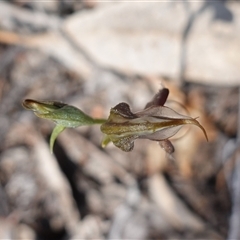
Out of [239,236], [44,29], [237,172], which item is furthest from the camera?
[44,29]

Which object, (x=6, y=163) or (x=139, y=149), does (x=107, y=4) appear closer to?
(x=139, y=149)

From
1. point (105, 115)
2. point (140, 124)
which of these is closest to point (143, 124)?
point (140, 124)

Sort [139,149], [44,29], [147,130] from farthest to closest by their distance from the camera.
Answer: [44,29], [139,149], [147,130]

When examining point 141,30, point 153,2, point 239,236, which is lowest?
point 239,236

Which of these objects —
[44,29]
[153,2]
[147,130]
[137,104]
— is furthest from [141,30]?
[147,130]

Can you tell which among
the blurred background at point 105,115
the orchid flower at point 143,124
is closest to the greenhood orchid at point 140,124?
the orchid flower at point 143,124

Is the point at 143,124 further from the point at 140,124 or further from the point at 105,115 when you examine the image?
the point at 105,115

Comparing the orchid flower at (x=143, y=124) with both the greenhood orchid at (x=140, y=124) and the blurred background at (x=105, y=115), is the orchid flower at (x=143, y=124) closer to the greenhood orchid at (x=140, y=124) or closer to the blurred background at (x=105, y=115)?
the greenhood orchid at (x=140, y=124)

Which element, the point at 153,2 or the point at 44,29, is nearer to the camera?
the point at 153,2

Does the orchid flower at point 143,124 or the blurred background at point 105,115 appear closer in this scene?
the orchid flower at point 143,124
